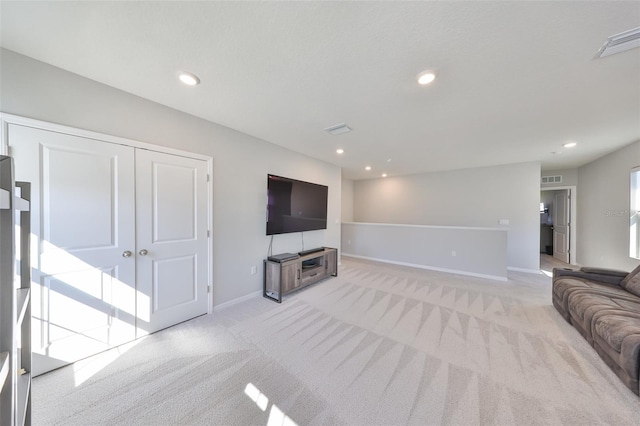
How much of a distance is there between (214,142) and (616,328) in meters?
4.32

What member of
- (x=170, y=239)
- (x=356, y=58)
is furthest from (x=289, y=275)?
(x=356, y=58)

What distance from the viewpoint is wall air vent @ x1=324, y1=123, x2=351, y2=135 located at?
2.84 m


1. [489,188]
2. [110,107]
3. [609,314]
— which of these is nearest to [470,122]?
[609,314]

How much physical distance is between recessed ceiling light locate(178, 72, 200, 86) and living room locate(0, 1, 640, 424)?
0.07 metres

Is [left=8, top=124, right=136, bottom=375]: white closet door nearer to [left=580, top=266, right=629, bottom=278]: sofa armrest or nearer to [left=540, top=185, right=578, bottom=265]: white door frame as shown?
[left=580, top=266, right=629, bottom=278]: sofa armrest

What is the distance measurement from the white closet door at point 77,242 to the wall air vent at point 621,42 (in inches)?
154

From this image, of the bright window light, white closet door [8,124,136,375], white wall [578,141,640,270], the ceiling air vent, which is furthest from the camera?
the ceiling air vent

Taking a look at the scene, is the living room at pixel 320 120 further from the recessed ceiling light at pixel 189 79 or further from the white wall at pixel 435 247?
the white wall at pixel 435 247

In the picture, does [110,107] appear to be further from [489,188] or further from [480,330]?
[489,188]

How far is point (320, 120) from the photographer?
2666 mm

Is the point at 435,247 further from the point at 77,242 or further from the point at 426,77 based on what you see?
the point at 77,242

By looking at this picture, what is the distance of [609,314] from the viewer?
190cm

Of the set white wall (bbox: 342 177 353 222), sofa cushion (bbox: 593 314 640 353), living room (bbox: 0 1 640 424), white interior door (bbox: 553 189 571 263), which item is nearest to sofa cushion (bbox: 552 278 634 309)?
living room (bbox: 0 1 640 424)

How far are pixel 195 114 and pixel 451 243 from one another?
5.35 m
